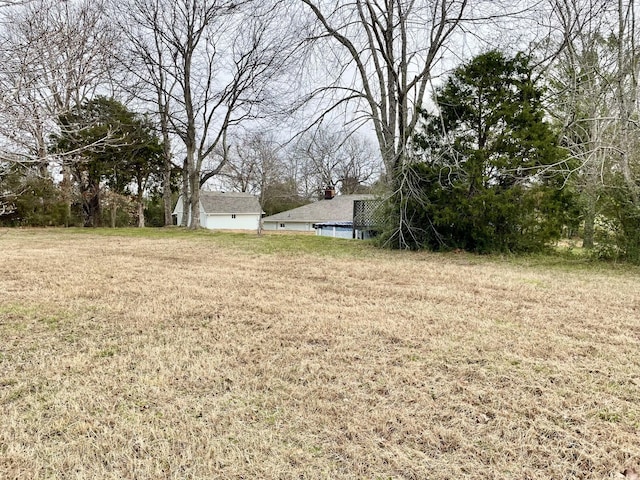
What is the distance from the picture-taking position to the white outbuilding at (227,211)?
30.1 metres

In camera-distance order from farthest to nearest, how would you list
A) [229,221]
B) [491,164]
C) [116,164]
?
[229,221] < [116,164] < [491,164]

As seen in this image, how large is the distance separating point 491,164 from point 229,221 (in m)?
25.3

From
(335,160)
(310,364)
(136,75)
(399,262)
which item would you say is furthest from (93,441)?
(335,160)

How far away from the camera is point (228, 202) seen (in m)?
31.1

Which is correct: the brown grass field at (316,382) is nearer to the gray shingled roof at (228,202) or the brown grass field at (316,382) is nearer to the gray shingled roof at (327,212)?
the gray shingled roof at (327,212)

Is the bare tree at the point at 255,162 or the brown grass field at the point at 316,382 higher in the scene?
Answer: the bare tree at the point at 255,162

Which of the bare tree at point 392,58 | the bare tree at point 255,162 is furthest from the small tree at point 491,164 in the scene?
the bare tree at point 255,162

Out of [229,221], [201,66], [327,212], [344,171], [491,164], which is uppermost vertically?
[201,66]

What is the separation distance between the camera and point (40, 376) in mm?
2424

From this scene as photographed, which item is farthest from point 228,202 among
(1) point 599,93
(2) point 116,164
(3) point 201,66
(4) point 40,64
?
(4) point 40,64

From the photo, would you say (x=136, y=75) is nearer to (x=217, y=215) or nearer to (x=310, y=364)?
(x=217, y=215)

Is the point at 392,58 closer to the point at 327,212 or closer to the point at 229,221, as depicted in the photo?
the point at 327,212

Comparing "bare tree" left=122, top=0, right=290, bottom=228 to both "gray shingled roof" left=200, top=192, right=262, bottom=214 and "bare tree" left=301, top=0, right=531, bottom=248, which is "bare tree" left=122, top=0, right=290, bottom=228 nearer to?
"bare tree" left=301, top=0, right=531, bottom=248

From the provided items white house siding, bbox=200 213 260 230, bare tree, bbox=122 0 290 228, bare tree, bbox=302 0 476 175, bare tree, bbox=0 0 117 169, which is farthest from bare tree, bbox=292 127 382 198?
bare tree, bbox=0 0 117 169
